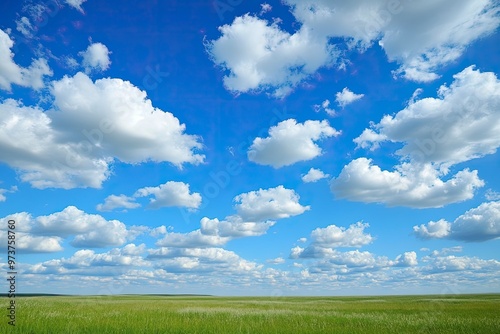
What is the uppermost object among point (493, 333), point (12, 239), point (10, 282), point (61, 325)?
point (12, 239)

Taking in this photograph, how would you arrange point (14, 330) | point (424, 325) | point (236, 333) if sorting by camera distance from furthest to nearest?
point (424, 325) → point (236, 333) → point (14, 330)

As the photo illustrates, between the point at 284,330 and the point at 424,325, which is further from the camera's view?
the point at 424,325

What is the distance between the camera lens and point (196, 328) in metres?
14.8

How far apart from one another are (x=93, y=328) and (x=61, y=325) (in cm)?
172

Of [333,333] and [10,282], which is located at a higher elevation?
[10,282]

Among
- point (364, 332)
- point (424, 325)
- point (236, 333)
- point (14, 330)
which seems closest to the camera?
point (14, 330)

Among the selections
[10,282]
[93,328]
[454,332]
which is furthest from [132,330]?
[454,332]

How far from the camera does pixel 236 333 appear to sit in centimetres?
1341

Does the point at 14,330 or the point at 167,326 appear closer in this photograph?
the point at 14,330

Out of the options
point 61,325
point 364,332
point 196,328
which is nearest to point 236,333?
point 196,328

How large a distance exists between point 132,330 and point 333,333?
819 cm

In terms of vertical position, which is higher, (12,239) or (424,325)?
(12,239)

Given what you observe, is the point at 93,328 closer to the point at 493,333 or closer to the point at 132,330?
the point at 132,330

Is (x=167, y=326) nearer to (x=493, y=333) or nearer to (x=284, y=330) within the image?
(x=284, y=330)
